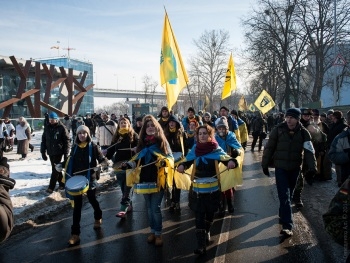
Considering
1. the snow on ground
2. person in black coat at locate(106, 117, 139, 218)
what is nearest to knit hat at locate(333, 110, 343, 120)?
person in black coat at locate(106, 117, 139, 218)

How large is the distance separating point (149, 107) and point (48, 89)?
19345 millimetres

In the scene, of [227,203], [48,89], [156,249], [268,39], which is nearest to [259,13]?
[268,39]

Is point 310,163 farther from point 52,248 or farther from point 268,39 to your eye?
point 268,39

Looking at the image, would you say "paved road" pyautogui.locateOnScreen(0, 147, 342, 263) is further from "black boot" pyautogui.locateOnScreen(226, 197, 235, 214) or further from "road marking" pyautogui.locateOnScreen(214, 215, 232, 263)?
"black boot" pyautogui.locateOnScreen(226, 197, 235, 214)

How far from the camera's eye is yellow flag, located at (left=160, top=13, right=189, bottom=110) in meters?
8.39

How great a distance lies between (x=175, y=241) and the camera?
5379mm

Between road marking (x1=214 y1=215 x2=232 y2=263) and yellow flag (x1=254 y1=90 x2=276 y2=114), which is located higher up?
yellow flag (x1=254 y1=90 x2=276 y2=114)

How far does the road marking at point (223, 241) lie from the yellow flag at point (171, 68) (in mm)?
3106

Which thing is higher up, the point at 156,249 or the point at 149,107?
the point at 149,107

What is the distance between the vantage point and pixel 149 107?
178 ft

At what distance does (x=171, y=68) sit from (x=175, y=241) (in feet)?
14.5

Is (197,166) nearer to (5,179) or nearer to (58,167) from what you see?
(58,167)

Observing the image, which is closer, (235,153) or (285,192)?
(285,192)

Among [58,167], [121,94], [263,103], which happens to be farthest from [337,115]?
[121,94]
